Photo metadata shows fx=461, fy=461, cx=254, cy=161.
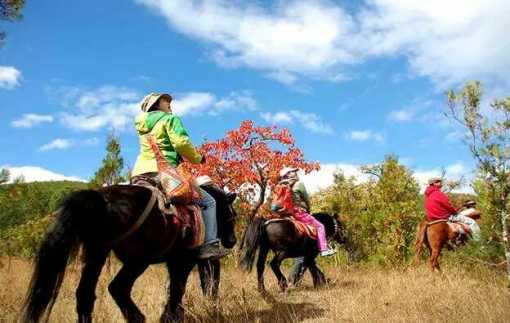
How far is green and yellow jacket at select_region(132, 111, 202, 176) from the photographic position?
5090mm

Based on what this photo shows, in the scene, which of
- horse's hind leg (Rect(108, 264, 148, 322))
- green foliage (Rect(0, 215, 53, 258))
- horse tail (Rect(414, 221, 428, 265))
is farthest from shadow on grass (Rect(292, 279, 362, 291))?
green foliage (Rect(0, 215, 53, 258))

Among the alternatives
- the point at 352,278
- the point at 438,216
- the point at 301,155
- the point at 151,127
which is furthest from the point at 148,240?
the point at 301,155

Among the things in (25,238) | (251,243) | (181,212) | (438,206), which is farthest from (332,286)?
(25,238)

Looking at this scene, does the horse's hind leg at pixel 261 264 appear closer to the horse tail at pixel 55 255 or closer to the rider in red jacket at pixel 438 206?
the horse tail at pixel 55 255

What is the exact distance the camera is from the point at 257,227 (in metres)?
8.34

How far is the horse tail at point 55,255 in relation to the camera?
3.70m

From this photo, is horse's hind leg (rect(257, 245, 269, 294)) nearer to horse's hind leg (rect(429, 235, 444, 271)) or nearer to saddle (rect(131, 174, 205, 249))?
saddle (rect(131, 174, 205, 249))

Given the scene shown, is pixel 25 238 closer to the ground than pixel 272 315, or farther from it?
farther from it

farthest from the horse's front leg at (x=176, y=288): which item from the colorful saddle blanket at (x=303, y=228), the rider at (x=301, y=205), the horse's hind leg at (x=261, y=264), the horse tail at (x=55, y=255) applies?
the rider at (x=301, y=205)

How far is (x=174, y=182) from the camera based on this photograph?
16.1ft

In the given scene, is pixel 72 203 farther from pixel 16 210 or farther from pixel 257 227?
pixel 16 210

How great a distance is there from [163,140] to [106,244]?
57.5 inches

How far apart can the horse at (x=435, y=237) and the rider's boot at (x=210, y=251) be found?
24.2 feet

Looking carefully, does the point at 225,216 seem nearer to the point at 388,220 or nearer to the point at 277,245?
the point at 277,245
